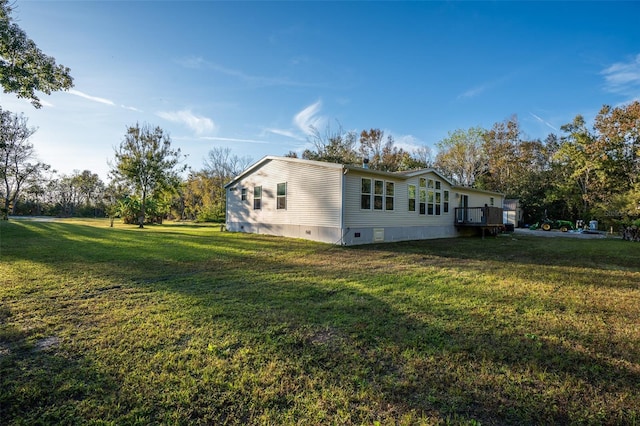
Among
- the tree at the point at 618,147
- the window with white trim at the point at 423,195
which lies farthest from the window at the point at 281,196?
the tree at the point at 618,147

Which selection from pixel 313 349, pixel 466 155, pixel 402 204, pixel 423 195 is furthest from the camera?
pixel 466 155

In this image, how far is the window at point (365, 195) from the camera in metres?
12.6

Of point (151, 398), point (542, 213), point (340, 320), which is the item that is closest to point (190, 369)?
point (151, 398)

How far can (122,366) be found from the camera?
2596 mm

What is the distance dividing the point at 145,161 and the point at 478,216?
74.1ft

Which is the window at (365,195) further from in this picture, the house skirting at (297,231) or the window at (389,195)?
the house skirting at (297,231)

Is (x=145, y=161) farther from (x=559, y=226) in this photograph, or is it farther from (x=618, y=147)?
(x=618, y=147)

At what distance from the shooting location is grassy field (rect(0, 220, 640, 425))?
2.12 metres

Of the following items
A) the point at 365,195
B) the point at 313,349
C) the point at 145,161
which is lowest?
the point at 313,349

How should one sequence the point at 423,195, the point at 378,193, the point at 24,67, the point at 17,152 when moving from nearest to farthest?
the point at 24,67
the point at 378,193
the point at 423,195
the point at 17,152

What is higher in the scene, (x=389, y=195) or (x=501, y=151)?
(x=501, y=151)

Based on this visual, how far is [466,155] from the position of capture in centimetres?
3497

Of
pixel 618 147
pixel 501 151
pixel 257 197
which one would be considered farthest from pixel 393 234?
pixel 501 151

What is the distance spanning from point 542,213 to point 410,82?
892 inches
